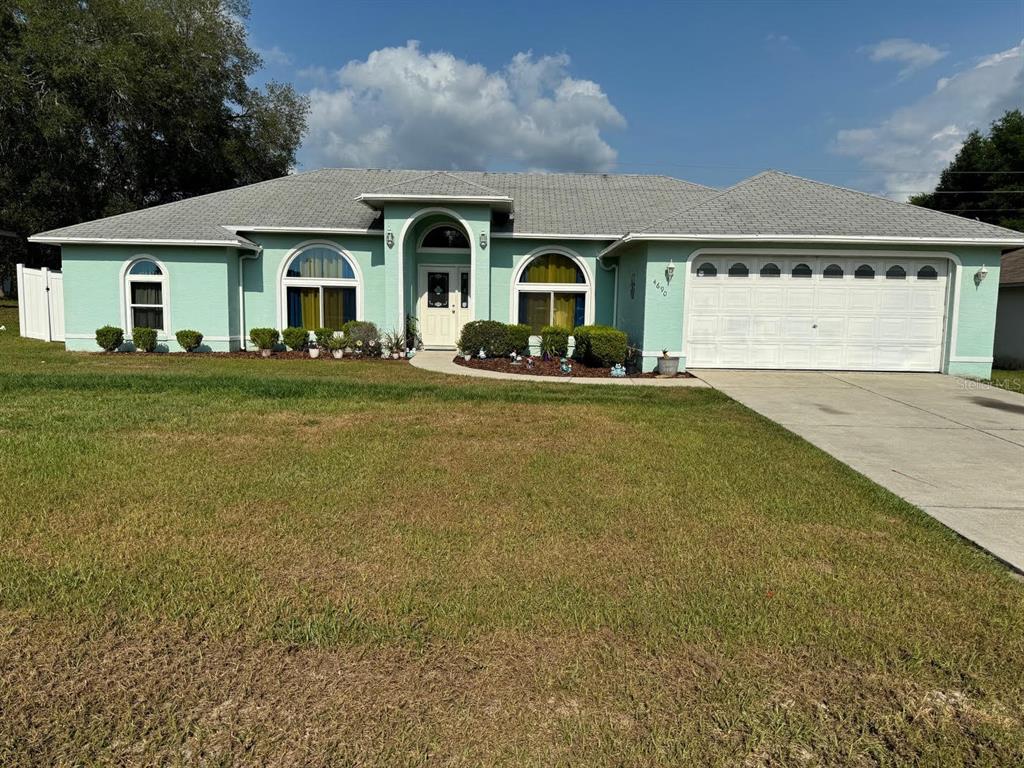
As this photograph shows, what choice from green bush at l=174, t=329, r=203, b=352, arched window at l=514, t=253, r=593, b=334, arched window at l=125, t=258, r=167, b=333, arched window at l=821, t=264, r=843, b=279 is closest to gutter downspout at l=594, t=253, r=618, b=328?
arched window at l=514, t=253, r=593, b=334

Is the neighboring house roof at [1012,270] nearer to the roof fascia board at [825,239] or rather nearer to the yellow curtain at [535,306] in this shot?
the roof fascia board at [825,239]

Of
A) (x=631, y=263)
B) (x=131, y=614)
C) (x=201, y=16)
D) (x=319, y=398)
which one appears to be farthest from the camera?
(x=201, y=16)

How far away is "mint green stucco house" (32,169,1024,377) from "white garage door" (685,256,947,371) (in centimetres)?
3

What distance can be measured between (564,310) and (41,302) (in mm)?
15218

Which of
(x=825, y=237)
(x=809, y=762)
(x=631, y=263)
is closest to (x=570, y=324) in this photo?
(x=631, y=263)

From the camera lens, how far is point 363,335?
16312mm

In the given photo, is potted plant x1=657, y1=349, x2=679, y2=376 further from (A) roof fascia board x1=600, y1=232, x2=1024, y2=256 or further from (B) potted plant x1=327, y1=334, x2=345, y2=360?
(B) potted plant x1=327, y1=334, x2=345, y2=360

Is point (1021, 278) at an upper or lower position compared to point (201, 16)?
lower

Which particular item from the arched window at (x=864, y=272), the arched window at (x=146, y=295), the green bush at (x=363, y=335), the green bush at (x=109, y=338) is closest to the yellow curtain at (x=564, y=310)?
the green bush at (x=363, y=335)

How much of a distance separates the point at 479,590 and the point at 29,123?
101ft

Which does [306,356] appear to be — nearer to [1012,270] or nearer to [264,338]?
[264,338]

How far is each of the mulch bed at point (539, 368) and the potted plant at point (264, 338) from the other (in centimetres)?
508

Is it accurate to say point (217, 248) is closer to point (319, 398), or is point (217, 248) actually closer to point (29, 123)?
point (319, 398)

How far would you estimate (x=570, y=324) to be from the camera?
1764 centimetres
